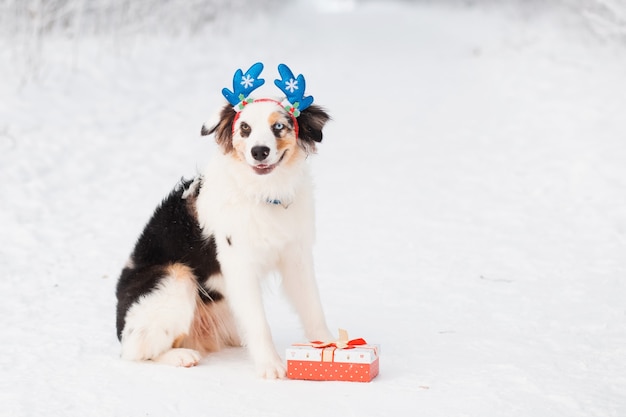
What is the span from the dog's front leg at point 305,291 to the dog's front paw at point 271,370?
0.43 m

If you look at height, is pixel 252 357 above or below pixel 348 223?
below

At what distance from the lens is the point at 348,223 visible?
722cm

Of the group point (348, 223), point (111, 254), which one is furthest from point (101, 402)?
point (348, 223)

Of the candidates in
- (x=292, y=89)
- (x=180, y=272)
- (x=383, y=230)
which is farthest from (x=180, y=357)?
(x=383, y=230)

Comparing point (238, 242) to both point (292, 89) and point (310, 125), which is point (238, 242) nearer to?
point (310, 125)

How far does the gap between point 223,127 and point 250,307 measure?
92 cm

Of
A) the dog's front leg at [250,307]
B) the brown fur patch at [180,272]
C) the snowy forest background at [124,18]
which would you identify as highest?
the snowy forest background at [124,18]

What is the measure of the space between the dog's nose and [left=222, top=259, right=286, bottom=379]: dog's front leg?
0.54 metres

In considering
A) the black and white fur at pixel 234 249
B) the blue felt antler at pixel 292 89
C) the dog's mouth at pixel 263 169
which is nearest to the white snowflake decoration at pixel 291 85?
the blue felt antler at pixel 292 89

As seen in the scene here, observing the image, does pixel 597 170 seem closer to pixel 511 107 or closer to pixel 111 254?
pixel 511 107

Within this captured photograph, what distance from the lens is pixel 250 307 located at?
13.4 ft

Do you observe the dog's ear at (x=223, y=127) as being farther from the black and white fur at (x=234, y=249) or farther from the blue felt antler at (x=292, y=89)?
the blue felt antler at (x=292, y=89)

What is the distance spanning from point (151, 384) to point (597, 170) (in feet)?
19.1

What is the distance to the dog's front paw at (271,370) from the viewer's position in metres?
3.93
